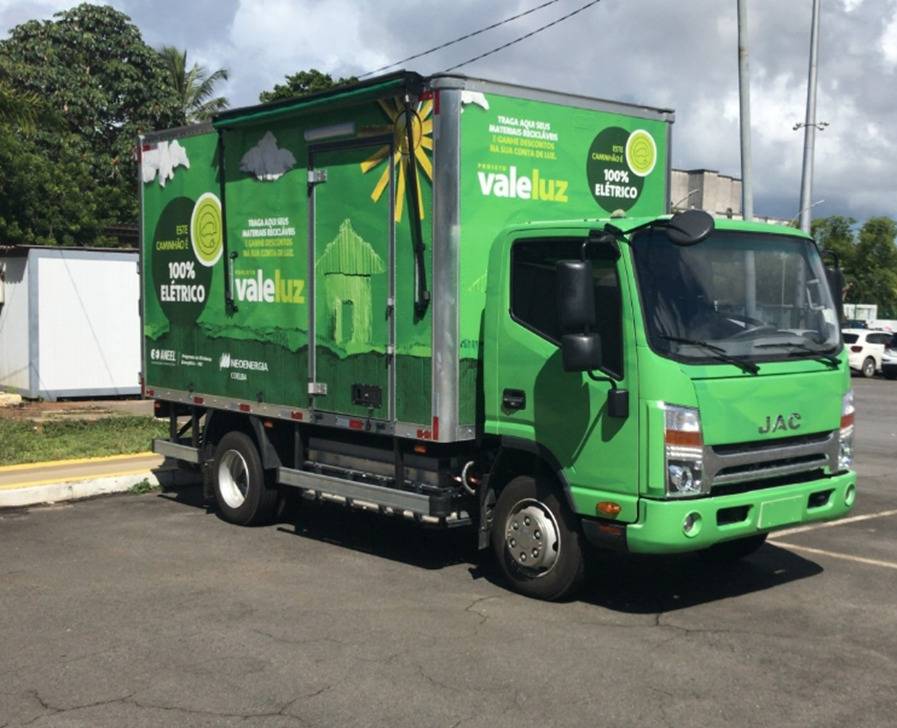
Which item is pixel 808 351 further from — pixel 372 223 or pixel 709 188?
pixel 709 188

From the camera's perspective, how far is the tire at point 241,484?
9672 mm

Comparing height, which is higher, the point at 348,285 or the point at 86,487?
the point at 348,285

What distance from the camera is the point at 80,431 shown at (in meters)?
15.5

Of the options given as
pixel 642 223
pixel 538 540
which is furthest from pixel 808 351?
pixel 538 540

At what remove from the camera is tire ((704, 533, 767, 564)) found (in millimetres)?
8220

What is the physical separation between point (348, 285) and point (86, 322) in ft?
43.5

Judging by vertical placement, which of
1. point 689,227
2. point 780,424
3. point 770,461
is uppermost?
point 689,227

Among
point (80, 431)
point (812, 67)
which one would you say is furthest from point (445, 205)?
point (812, 67)

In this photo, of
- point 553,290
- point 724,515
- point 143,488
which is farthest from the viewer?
point 143,488

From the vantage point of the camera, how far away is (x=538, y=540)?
23.8 ft

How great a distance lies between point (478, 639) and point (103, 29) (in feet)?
112

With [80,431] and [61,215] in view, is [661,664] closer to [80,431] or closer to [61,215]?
[80,431]

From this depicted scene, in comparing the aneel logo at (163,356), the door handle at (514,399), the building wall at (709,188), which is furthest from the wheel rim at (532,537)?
the building wall at (709,188)

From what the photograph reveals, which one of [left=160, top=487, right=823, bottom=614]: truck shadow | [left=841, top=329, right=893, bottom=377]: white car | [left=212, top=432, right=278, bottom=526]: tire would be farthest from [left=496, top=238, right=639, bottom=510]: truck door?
[left=841, top=329, right=893, bottom=377]: white car
